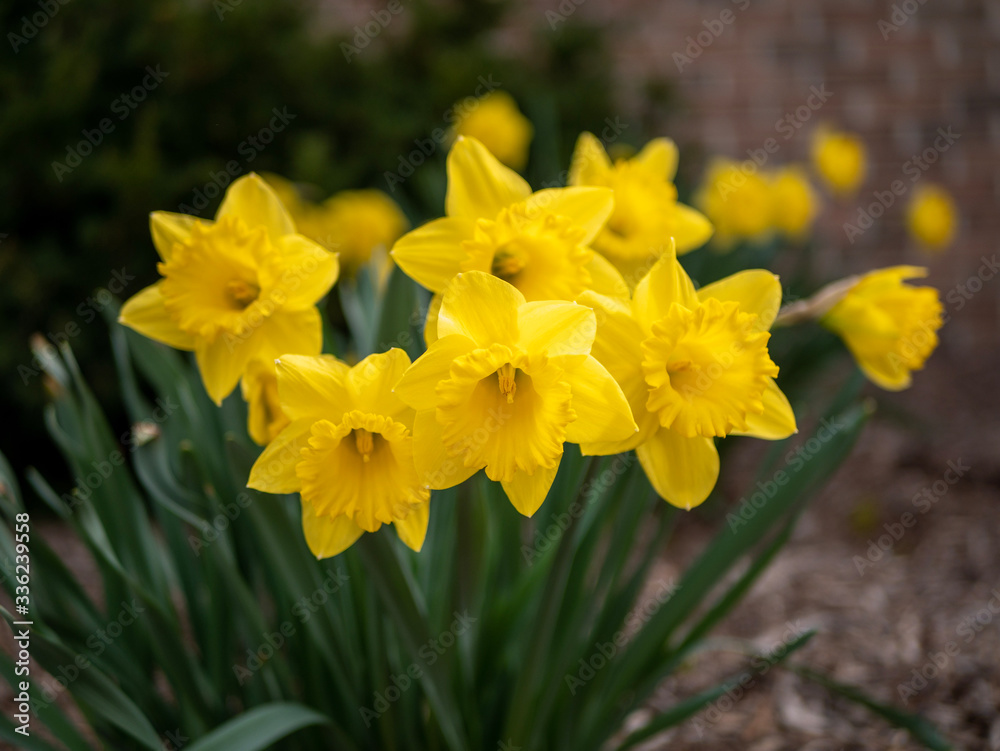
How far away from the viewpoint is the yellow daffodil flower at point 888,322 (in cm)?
90

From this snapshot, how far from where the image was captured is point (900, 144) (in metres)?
4.00

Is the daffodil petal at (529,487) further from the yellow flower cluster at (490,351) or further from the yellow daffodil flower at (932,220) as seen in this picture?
the yellow daffodil flower at (932,220)

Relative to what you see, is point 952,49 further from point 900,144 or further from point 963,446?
point 963,446

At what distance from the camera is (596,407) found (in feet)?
2.15

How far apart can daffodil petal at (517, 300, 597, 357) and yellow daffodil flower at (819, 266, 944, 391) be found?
41 cm

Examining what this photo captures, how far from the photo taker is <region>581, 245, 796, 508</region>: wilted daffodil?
695 mm

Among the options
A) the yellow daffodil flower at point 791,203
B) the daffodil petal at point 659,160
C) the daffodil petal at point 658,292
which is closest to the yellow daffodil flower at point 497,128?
the yellow daffodil flower at point 791,203

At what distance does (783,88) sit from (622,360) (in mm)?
3799

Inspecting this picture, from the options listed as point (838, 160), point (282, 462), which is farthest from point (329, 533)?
point (838, 160)

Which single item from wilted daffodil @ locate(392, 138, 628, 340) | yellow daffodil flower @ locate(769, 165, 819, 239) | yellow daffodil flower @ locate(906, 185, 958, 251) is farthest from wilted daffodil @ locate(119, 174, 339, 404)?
yellow daffodil flower @ locate(906, 185, 958, 251)

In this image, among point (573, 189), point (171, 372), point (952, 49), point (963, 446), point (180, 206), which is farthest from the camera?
point (952, 49)

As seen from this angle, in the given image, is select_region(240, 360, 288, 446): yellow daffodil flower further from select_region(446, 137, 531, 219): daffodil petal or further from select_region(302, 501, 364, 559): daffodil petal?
select_region(446, 137, 531, 219): daffodil petal

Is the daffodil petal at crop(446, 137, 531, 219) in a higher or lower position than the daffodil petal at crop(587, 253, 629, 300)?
higher

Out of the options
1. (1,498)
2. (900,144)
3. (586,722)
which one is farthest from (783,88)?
(1,498)
